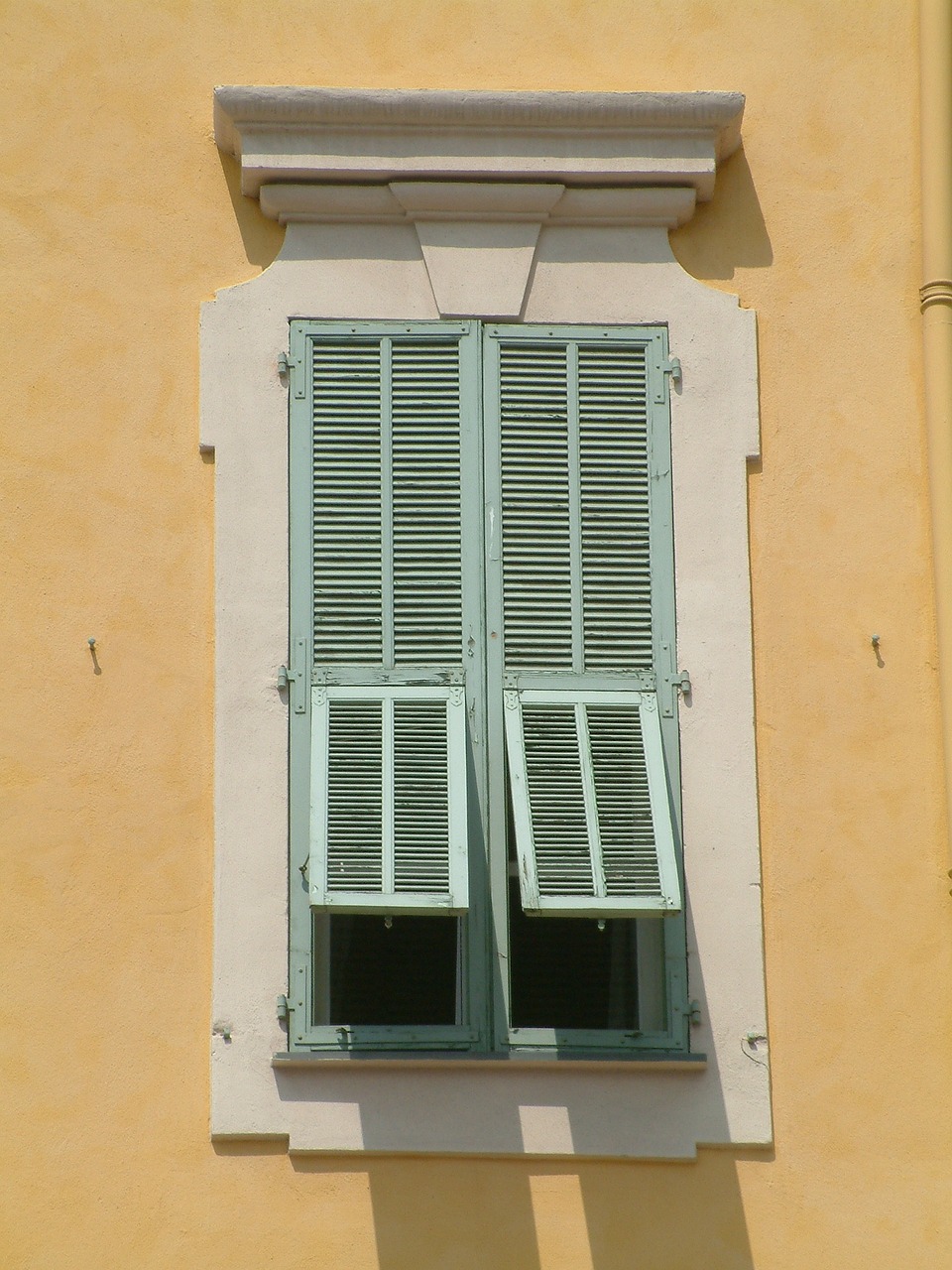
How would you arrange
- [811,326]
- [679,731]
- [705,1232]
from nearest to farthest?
[705,1232] → [679,731] → [811,326]

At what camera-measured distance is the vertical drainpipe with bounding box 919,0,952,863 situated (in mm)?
7051

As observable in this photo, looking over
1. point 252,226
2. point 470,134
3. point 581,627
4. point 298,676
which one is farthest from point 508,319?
point 298,676

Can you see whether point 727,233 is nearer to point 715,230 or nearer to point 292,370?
point 715,230

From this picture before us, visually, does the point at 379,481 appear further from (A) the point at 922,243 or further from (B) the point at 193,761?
(A) the point at 922,243

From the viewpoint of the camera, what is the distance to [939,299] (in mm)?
7375

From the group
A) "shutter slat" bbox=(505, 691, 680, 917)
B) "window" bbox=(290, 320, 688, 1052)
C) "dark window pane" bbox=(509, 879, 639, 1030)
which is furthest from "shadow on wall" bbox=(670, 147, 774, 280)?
"dark window pane" bbox=(509, 879, 639, 1030)

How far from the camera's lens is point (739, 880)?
6.80 meters

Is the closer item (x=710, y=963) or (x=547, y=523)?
(x=710, y=963)

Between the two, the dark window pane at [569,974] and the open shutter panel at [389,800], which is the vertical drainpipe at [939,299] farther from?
the open shutter panel at [389,800]

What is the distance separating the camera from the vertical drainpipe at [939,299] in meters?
7.05

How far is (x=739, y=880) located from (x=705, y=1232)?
1.15 metres

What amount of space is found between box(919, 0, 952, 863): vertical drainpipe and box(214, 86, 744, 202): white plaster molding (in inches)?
30.5

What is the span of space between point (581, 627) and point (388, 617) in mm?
679

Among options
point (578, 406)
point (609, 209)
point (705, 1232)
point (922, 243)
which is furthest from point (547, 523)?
point (705, 1232)
